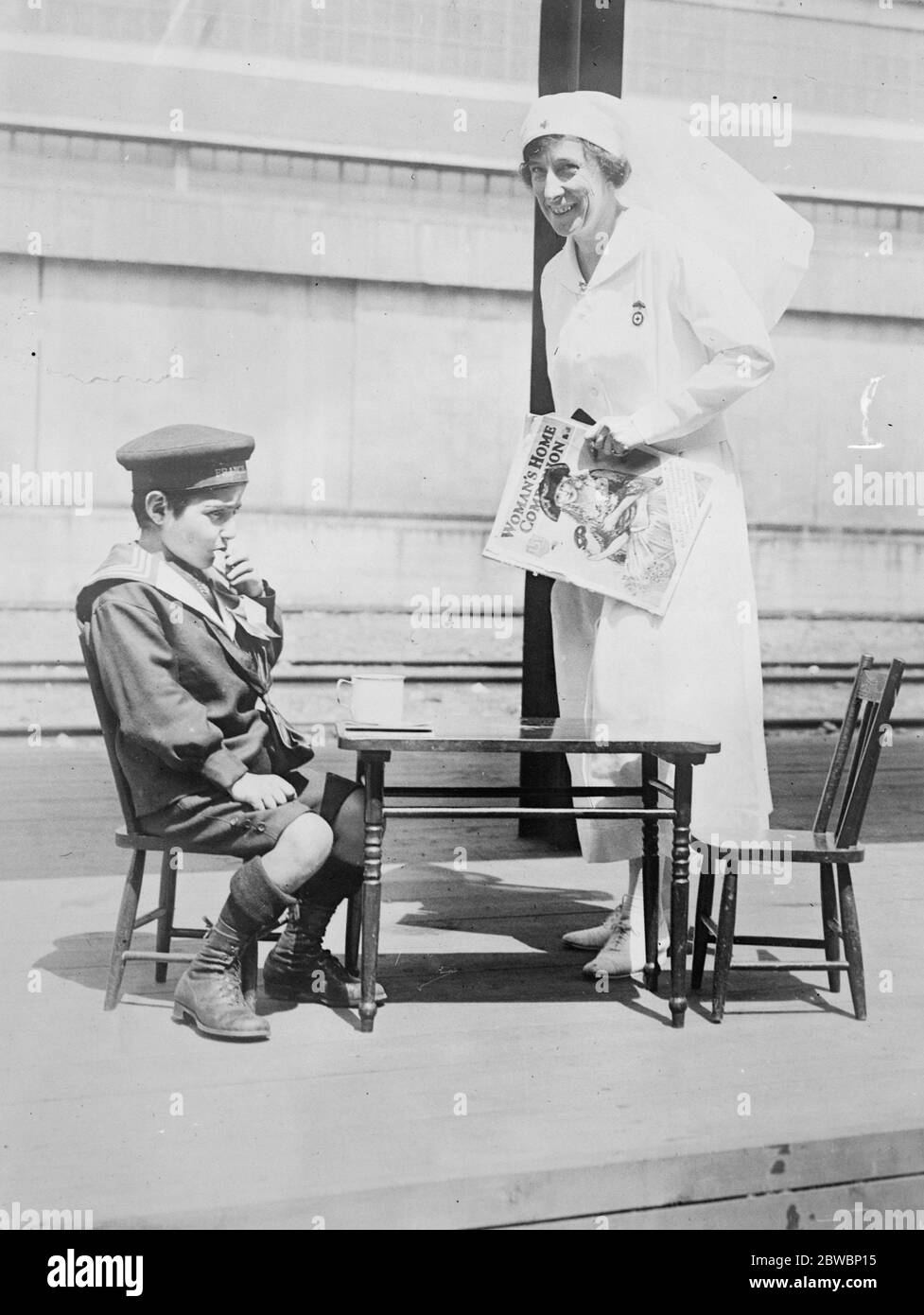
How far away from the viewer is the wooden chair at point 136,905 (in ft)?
11.4

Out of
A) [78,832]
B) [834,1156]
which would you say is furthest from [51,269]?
[834,1156]

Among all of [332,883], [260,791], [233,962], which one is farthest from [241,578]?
[233,962]

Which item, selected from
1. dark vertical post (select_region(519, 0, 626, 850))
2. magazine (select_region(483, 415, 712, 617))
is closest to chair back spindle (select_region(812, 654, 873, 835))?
magazine (select_region(483, 415, 712, 617))

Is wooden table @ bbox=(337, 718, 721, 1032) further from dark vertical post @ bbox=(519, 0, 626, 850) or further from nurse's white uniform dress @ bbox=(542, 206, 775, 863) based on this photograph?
dark vertical post @ bbox=(519, 0, 626, 850)

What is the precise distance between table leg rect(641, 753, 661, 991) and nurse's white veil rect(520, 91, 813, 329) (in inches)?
52.2

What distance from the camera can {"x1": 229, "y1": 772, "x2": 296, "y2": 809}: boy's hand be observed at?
11.1 ft

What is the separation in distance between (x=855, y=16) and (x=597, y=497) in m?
6.21

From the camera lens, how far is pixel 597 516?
13.2 feet

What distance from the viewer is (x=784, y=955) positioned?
4547mm

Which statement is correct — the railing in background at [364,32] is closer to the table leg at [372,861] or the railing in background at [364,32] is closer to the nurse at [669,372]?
the nurse at [669,372]

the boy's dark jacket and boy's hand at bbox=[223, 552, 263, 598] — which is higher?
boy's hand at bbox=[223, 552, 263, 598]

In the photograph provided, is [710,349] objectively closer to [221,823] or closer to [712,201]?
[712,201]

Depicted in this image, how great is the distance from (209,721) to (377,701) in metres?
0.38

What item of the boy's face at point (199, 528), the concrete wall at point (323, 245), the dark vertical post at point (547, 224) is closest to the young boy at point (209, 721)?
the boy's face at point (199, 528)
